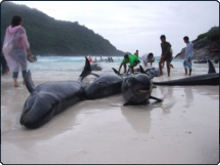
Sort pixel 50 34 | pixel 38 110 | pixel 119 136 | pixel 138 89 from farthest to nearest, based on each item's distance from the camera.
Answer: pixel 50 34
pixel 138 89
pixel 38 110
pixel 119 136

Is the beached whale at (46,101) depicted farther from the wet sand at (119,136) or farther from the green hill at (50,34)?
the green hill at (50,34)

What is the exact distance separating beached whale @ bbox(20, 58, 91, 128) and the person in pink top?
2.56 meters

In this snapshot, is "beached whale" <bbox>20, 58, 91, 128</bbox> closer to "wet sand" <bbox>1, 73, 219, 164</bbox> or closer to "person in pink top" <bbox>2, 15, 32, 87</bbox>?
"wet sand" <bbox>1, 73, 219, 164</bbox>

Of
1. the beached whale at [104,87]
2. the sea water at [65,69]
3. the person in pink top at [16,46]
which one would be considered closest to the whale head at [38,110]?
the beached whale at [104,87]

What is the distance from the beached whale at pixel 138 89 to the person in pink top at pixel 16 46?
3506 millimetres

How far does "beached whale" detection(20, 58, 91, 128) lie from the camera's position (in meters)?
2.72

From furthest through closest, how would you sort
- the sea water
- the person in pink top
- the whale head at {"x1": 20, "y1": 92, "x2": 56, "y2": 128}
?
the sea water
the person in pink top
the whale head at {"x1": 20, "y1": 92, "x2": 56, "y2": 128}

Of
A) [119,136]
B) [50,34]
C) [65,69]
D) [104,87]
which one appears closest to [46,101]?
[119,136]

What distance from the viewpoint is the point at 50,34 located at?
22.8 m

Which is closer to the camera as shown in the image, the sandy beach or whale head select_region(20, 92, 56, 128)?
the sandy beach

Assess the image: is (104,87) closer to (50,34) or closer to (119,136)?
(119,136)

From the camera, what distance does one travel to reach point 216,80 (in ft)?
20.3

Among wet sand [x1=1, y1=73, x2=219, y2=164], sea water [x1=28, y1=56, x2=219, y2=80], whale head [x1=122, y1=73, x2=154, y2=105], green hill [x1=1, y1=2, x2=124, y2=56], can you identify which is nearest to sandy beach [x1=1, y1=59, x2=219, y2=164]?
wet sand [x1=1, y1=73, x2=219, y2=164]

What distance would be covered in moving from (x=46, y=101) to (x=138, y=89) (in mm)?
1434
